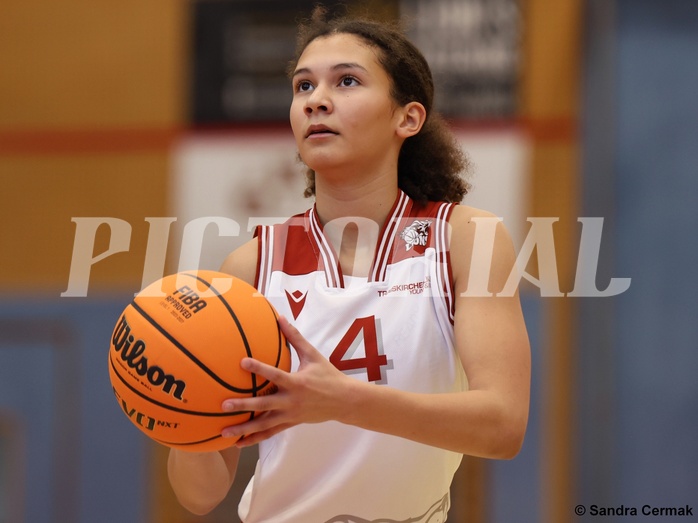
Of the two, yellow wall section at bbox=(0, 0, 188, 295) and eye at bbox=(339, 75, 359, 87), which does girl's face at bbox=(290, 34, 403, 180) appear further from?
yellow wall section at bbox=(0, 0, 188, 295)

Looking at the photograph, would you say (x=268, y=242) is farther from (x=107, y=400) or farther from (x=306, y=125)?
(x=107, y=400)

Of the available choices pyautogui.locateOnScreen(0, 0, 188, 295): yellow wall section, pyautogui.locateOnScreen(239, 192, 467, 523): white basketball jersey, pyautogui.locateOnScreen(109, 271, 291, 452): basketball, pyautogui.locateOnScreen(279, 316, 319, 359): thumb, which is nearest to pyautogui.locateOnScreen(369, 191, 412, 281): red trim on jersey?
pyautogui.locateOnScreen(239, 192, 467, 523): white basketball jersey

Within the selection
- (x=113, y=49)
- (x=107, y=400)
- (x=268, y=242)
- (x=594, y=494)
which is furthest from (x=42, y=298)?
(x=268, y=242)

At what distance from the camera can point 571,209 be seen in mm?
6312

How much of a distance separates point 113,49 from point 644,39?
3.76 meters

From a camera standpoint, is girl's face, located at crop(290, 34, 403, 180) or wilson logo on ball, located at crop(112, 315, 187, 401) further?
Answer: girl's face, located at crop(290, 34, 403, 180)

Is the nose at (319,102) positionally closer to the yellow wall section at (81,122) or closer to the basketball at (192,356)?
the basketball at (192,356)

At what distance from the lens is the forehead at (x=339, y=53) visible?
2570mm

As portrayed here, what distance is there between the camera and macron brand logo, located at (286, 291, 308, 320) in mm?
2561

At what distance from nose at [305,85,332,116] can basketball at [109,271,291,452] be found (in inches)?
21.1

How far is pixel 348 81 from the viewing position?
8.43 ft

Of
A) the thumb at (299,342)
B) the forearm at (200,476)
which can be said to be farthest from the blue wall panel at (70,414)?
the thumb at (299,342)

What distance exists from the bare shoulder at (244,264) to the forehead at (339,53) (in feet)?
1.69

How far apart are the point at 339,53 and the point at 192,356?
0.95 metres
